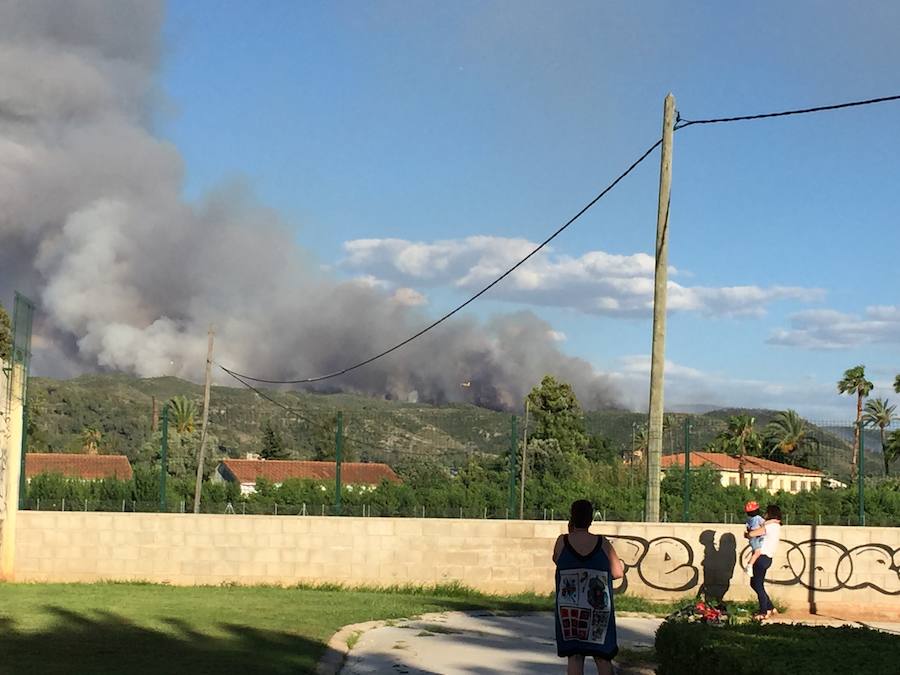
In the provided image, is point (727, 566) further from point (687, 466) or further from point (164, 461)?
point (164, 461)

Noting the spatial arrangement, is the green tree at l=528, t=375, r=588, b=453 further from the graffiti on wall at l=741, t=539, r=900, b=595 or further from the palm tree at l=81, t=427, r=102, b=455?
the graffiti on wall at l=741, t=539, r=900, b=595

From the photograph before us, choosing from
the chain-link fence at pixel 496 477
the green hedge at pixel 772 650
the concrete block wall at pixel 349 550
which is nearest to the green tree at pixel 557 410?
the chain-link fence at pixel 496 477

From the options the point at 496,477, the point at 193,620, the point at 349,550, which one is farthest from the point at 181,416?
the point at 193,620

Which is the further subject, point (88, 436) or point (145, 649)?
point (88, 436)

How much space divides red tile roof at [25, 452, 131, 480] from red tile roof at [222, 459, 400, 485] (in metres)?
4.65

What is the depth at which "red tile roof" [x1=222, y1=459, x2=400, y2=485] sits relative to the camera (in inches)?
892

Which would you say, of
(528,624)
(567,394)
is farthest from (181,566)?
(567,394)

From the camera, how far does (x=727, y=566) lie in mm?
18734

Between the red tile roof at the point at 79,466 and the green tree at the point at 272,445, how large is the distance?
41.3 ft

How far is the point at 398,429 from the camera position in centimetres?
3130

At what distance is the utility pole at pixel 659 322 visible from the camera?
711 inches

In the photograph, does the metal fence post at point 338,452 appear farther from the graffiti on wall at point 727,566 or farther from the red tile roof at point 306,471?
the graffiti on wall at point 727,566

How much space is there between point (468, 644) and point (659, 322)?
7361 mm

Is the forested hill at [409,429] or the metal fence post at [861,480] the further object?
the forested hill at [409,429]
